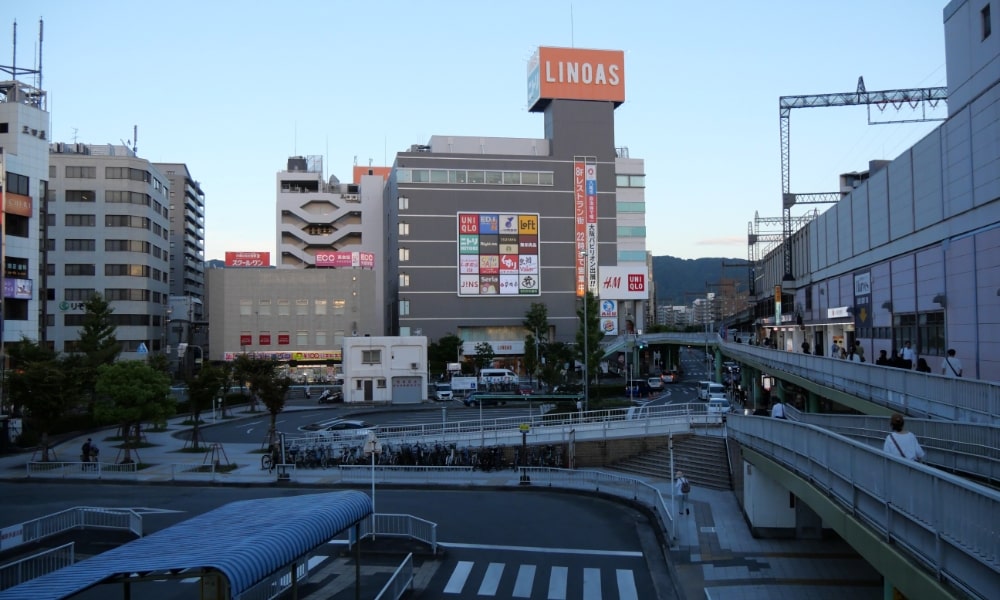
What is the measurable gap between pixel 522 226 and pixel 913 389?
6841cm

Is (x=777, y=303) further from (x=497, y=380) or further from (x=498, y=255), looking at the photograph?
(x=498, y=255)

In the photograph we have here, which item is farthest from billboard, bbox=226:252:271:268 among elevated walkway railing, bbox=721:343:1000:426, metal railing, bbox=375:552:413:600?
metal railing, bbox=375:552:413:600

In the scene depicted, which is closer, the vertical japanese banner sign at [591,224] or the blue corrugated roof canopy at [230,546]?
the blue corrugated roof canopy at [230,546]

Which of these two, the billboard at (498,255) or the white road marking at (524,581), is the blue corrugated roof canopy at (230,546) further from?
the billboard at (498,255)

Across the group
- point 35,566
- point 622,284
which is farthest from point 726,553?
point 622,284

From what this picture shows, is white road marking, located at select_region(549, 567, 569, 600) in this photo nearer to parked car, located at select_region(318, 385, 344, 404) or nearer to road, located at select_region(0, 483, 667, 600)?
road, located at select_region(0, 483, 667, 600)

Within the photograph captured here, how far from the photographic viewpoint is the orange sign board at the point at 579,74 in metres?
86.7

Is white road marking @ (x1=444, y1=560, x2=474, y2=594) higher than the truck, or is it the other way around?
the truck

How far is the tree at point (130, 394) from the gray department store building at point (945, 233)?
32.3m

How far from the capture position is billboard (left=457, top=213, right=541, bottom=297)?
84.0 m

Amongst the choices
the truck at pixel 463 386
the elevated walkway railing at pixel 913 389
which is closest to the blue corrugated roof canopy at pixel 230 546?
the elevated walkway railing at pixel 913 389

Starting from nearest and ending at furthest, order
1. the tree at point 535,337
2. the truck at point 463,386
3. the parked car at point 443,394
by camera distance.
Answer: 1. the parked car at point 443,394
2. the truck at point 463,386
3. the tree at point 535,337

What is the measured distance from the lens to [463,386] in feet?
204

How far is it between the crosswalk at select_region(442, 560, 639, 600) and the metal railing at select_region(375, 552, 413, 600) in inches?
31.3
